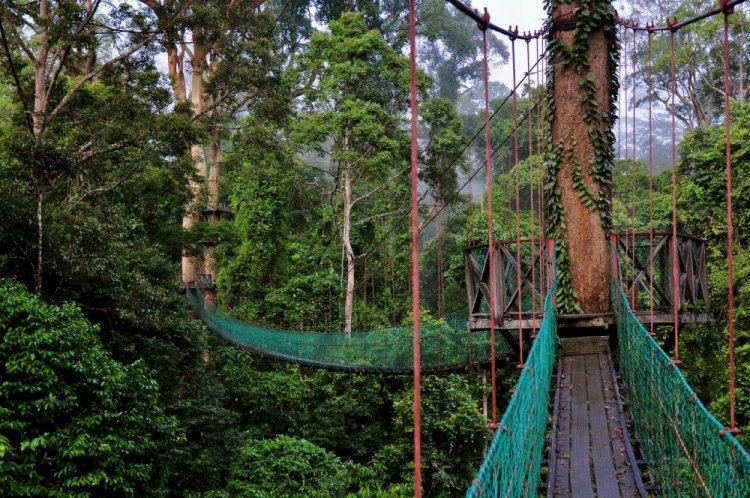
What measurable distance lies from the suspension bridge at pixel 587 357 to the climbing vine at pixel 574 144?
1cm

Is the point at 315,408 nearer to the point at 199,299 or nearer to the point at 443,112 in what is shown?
the point at 199,299

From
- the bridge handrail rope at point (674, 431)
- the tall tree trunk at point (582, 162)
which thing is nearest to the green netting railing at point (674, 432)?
the bridge handrail rope at point (674, 431)

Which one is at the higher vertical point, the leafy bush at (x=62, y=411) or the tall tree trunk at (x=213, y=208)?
the tall tree trunk at (x=213, y=208)

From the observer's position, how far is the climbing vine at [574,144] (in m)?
4.38

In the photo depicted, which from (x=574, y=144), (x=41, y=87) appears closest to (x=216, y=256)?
(x=41, y=87)

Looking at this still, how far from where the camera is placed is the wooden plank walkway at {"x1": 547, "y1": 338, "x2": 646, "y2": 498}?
2352mm

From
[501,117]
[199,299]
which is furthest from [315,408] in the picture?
[501,117]

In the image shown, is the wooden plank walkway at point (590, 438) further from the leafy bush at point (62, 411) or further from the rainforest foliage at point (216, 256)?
the leafy bush at point (62, 411)

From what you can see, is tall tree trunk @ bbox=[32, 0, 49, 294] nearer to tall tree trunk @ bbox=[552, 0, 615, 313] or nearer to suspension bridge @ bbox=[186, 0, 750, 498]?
suspension bridge @ bbox=[186, 0, 750, 498]

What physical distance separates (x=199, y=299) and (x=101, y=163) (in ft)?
11.2

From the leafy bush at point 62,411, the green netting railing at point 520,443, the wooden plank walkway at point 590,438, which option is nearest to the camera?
the green netting railing at point 520,443

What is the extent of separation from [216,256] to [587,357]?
364 inches

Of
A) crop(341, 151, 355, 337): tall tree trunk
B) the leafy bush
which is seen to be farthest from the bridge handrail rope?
crop(341, 151, 355, 337): tall tree trunk

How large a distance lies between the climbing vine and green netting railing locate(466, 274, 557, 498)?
154cm
